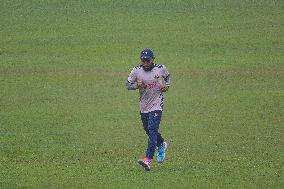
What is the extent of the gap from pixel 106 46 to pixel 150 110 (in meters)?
22.5

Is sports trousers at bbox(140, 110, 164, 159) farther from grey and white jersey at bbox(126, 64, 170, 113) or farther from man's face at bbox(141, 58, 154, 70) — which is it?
man's face at bbox(141, 58, 154, 70)

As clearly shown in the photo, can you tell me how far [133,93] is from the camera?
3067 centimetres

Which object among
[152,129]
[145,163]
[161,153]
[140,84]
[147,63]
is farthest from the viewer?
[161,153]

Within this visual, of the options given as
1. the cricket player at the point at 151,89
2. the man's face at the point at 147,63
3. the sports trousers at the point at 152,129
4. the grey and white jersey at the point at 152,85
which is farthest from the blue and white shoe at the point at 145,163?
the man's face at the point at 147,63

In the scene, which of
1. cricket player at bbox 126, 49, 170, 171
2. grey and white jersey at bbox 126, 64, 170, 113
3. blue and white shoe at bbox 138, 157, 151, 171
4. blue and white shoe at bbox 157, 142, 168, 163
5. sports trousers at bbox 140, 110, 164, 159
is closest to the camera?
blue and white shoe at bbox 138, 157, 151, 171

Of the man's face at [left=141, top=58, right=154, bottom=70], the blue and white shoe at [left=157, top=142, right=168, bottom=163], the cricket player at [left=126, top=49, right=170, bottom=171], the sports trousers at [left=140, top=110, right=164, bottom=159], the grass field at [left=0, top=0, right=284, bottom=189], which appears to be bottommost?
the grass field at [left=0, top=0, right=284, bottom=189]

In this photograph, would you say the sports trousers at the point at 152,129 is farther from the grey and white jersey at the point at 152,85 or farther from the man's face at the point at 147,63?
the man's face at the point at 147,63

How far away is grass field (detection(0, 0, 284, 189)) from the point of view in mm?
17812

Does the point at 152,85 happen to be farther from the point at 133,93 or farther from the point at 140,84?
the point at 133,93

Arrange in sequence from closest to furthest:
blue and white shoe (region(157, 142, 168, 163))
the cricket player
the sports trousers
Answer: the sports trousers < the cricket player < blue and white shoe (region(157, 142, 168, 163))

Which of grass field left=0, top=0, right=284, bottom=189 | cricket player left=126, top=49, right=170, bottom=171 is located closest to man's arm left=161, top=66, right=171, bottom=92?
cricket player left=126, top=49, right=170, bottom=171

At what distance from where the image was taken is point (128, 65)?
36.0 m

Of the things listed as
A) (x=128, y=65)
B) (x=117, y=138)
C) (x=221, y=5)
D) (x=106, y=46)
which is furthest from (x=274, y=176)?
(x=221, y=5)

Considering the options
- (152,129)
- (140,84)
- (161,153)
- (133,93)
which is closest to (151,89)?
(140,84)
